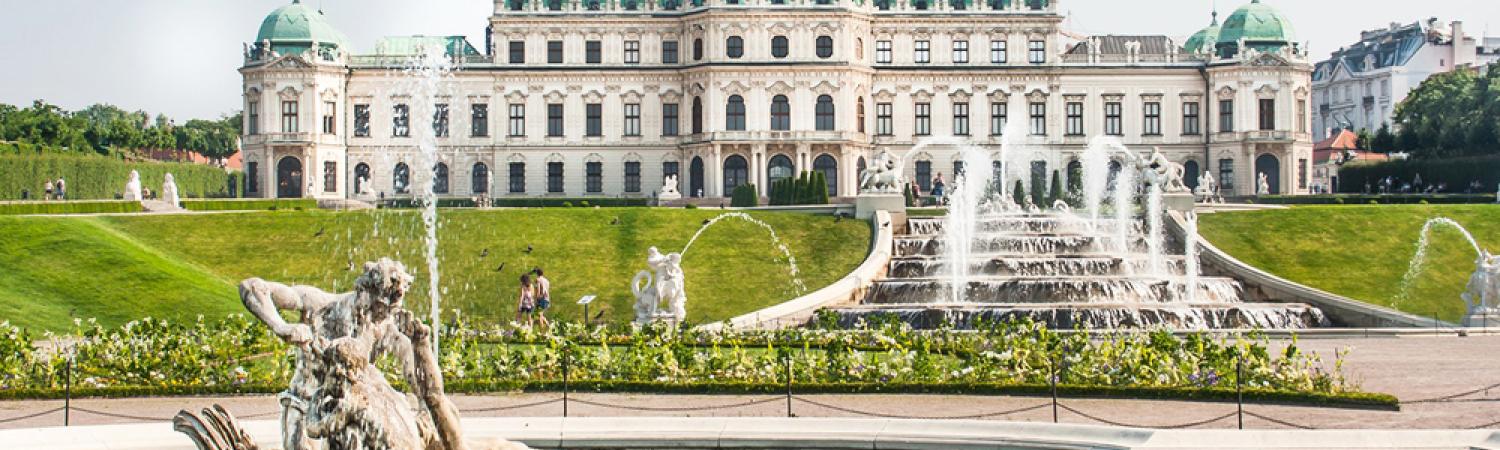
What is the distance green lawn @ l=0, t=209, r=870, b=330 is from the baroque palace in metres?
24.1

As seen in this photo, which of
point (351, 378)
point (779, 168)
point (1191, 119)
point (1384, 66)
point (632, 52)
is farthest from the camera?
point (1384, 66)

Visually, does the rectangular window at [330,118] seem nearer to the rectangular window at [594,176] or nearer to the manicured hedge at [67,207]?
the rectangular window at [594,176]

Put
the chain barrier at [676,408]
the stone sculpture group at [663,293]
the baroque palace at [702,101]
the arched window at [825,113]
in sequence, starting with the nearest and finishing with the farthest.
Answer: the chain barrier at [676,408] → the stone sculpture group at [663,293] → the arched window at [825,113] → the baroque palace at [702,101]

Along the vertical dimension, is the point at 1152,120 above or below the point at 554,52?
below

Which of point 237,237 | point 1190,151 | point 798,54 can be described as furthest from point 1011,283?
point 1190,151

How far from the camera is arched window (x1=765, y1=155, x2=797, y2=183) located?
70000mm

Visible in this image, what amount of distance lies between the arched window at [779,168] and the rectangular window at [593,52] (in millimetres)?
9366

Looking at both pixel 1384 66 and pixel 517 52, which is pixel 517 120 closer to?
pixel 517 52

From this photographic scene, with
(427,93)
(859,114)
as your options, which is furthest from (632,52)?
(427,93)

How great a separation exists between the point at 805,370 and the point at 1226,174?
56.8m

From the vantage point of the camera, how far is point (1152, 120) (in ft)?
240

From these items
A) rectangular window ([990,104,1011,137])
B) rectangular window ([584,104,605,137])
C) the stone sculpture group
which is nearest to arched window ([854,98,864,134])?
rectangular window ([990,104,1011,137])

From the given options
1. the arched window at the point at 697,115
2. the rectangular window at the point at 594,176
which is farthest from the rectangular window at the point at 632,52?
the rectangular window at the point at 594,176

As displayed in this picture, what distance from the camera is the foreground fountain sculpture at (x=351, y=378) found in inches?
415
